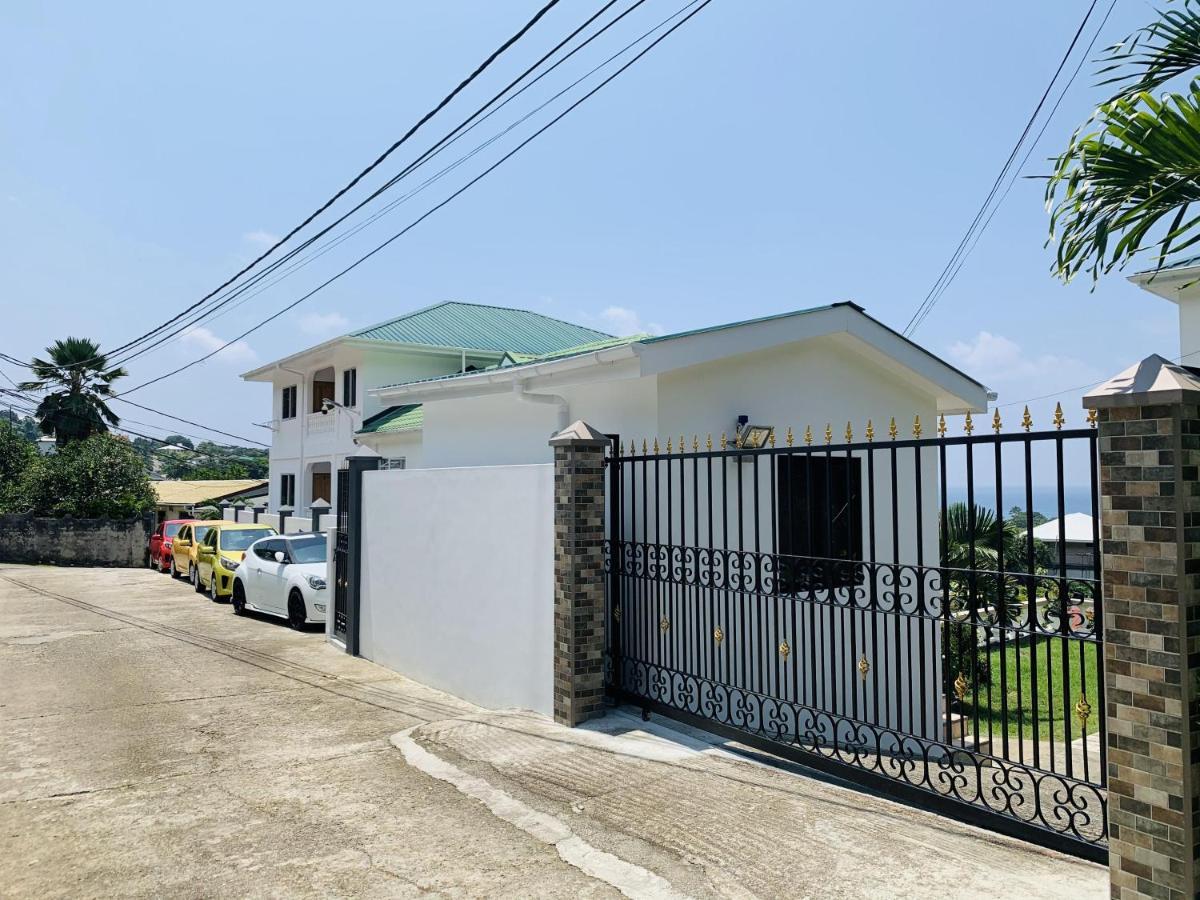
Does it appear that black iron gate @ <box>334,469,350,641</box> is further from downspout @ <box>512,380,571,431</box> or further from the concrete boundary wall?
the concrete boundary wall

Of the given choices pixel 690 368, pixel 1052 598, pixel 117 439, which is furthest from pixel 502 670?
pixel 117 439

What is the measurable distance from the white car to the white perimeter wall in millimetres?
3118

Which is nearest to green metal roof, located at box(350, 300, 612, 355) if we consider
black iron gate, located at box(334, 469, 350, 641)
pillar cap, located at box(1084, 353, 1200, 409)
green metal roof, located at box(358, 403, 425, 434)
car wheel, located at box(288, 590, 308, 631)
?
green metal roof, located at box(358, 403, 425, 434)

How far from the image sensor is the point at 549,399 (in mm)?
9219

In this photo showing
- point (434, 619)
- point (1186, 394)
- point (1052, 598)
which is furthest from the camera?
point (434, 619)

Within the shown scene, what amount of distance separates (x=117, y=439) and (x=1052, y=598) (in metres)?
33.5

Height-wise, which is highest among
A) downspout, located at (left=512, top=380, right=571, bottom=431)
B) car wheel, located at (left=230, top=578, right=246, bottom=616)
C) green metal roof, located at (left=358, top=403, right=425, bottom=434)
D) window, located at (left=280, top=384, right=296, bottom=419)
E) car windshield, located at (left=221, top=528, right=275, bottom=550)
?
window, located at (left=280, top=384, right=296, bottom=419)

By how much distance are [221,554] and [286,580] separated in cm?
471

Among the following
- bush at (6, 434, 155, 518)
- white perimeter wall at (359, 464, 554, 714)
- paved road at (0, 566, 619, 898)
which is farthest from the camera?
bush at (6, 434, 155, 518)

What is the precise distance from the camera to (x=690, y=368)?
26.7 ft

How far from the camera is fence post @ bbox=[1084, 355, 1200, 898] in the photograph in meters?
3.26

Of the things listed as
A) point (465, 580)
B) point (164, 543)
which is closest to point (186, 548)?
point (164, 543)

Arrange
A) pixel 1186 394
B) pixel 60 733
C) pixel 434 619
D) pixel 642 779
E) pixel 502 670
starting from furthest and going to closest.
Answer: pixel 434 619 → pixel 502 670 → pixel 60 733 → pixel 642 779 → pixel 1186 394

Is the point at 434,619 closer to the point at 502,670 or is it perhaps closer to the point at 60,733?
the point at 502,670
